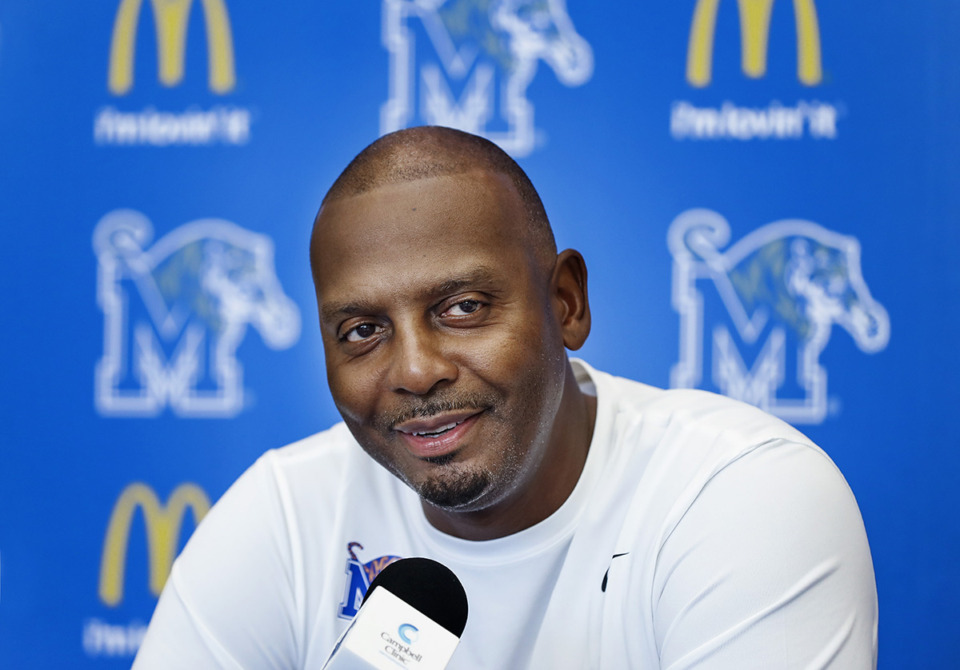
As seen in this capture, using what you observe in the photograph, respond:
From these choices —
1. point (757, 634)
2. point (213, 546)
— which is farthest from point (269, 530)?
point (757, 634)

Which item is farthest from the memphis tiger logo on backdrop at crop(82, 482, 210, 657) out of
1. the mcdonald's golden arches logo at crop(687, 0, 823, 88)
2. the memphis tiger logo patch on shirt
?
the mcdonald's golden arches logo at crop(687, 0, 823, 88)

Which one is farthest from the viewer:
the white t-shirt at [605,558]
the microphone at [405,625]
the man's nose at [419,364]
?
the man's nose at [419,364]

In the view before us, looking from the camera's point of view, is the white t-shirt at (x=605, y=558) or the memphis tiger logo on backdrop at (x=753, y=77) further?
the memphis tiger logo on backdrop at (x=753, y=77)

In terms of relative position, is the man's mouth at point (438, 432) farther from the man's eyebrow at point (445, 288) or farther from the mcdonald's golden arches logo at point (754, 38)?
the mcdonald's golden arches logo at point (754, 38)

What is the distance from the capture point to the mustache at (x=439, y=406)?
1.16m

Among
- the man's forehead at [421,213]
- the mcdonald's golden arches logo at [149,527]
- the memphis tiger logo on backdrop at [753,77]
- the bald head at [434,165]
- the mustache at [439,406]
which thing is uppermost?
the memphis tiger logo on backdrop at [753,77]

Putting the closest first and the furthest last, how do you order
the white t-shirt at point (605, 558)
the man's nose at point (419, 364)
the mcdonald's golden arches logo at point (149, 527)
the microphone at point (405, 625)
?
1. the microphone at point (405, 625)
2. the white t-shirt at point (605, 558)
3. the man's nose at point (419, 364)
4. the mcdonald's golden arches logo at point (149, 527)

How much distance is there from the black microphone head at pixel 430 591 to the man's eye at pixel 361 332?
447 mm

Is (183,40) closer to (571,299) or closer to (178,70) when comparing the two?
(178,70)

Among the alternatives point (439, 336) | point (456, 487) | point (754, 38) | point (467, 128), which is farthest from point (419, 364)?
point (754, 38)

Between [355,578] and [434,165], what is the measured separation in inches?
24.2

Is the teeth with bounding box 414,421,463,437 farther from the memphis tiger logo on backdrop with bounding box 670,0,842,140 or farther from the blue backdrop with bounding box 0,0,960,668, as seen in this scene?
the memphis tiger logo on backdrop with bounding box 670,0,842,140

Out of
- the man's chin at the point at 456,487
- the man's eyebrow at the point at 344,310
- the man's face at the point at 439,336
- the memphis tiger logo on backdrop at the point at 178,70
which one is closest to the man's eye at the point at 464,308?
the man's face at the point at 439,336

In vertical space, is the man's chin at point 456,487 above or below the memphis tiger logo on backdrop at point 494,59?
below
